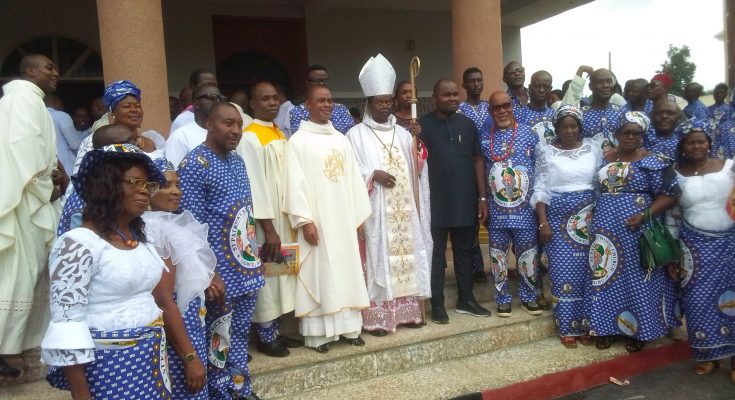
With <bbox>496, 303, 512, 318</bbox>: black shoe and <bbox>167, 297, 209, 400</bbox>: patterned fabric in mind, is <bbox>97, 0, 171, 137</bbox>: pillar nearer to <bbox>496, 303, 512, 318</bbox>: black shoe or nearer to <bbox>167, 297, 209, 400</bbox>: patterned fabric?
<bbox>167, 297, 209, 400</bbox>: patterned fabric

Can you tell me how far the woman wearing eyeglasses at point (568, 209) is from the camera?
4.58 metres

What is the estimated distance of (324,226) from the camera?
4.05 metres

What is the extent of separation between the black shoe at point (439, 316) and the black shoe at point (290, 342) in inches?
45.6

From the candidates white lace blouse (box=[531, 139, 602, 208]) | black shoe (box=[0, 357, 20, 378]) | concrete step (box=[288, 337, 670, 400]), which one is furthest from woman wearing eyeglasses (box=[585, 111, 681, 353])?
black shoe (box=[0, 357, 20, 378])

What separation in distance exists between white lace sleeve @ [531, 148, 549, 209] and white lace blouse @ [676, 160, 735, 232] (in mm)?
988

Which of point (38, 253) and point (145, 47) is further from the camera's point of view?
point (145, 47)

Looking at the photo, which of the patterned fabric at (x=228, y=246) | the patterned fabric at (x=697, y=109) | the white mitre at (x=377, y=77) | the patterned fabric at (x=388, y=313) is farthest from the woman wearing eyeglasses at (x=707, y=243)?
the patterned fabric at (x=697, y=109)

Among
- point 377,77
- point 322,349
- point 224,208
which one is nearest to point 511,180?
point 377,77

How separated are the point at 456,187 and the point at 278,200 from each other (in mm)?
1494

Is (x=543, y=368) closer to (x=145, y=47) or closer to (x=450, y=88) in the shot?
(x=450, y=88)

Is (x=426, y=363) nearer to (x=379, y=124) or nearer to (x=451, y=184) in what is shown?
(x=451, y=184)

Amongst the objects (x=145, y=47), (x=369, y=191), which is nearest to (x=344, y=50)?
(x=145, y=47)

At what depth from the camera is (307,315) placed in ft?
13.2

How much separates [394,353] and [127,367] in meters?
2.38
